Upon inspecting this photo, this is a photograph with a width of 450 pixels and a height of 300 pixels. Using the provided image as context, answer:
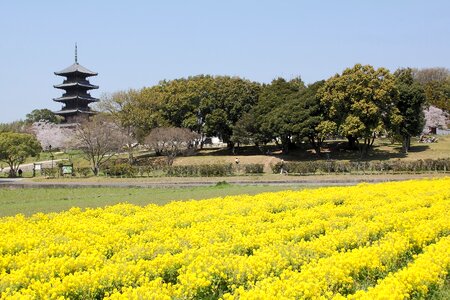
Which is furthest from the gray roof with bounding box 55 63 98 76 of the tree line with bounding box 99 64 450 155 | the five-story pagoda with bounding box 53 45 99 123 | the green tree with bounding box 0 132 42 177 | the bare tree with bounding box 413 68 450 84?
the bare tree with bounding box 413 68 450 84

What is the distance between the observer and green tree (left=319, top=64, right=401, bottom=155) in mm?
39312

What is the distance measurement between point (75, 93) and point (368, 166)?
157 ft

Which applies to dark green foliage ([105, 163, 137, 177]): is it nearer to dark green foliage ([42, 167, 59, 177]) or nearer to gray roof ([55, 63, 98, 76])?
dark green foliage ([42, 167, 59, 177])

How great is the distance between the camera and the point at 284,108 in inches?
1753

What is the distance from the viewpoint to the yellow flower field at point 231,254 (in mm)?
5668

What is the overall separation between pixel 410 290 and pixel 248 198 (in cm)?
929

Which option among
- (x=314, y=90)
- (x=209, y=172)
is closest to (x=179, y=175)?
(x=209, y=172)

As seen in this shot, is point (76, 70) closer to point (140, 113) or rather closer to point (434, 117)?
point (140, 113)

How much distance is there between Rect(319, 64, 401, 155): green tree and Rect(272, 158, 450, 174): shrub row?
360 inches

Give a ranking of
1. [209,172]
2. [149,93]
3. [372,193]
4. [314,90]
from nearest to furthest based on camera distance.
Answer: [372,193] < [209,172] < [314,90] < [149,93]

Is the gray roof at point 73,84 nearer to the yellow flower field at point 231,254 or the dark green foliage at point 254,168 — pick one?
the dark green foliage at point 254,168

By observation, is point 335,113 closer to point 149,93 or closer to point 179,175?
point 179,175

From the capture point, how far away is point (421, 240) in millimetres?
7848

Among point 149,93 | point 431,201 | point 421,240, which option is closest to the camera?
point 421,240
